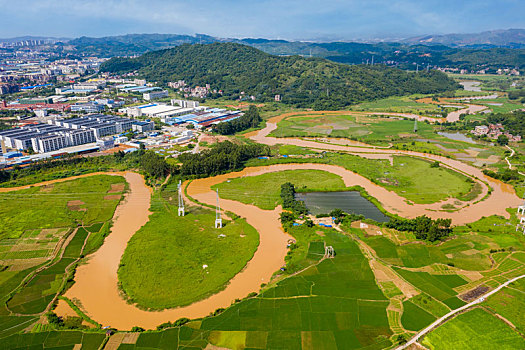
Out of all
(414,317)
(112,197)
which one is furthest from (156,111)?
(414,317)

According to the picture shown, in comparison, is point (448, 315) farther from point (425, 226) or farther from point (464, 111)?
point (464, 111)

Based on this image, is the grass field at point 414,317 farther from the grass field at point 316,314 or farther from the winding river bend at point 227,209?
the winding river bend at point 227,209

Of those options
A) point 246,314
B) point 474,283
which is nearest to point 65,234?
point 246,314

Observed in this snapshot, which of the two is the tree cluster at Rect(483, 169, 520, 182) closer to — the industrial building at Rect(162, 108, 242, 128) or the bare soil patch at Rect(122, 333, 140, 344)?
the bare soil patch at Rect(122, 333, 140, 344)

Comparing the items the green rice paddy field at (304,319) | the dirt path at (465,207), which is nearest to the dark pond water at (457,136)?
the dirt path at (465,207)

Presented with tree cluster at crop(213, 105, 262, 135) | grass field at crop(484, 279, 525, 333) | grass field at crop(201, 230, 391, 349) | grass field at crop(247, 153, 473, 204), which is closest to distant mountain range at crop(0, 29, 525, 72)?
tree cluster at crop(213, 105, 262, 135)

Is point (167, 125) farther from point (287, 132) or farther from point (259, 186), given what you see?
point (259, 186)

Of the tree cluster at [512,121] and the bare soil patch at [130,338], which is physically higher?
the tree cluster at [512,121]
